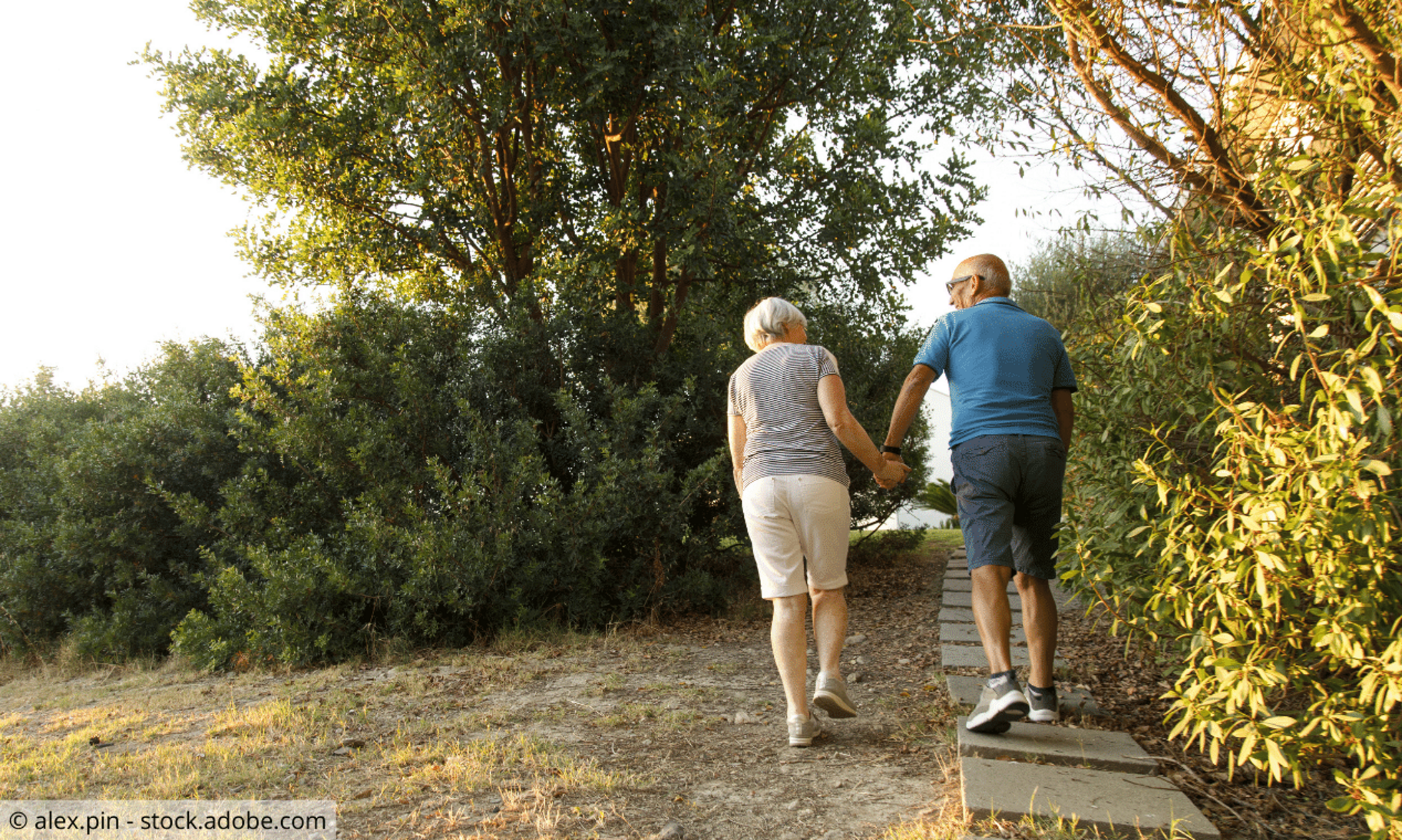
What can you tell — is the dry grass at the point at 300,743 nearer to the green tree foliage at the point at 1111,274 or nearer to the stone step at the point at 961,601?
the green tree foliage at the point at 1111,274

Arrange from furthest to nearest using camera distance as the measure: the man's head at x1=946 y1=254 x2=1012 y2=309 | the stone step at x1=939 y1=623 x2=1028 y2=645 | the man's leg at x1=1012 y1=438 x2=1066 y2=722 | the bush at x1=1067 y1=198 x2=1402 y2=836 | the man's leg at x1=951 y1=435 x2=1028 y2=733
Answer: the stone step at x1=939 y1=623 x2=1028 y2=645
the man's head at x1=946 y1=254 x2=1012 y2=309
the man's leg at x1=1012 y1=438 x2=1066 y2=722
the man's leg at x1=951 y1=435 x2=1028 y2=733
the bush at x1=1067 y1=198 x2=1402 y2=836

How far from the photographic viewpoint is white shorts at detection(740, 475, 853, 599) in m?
3.49

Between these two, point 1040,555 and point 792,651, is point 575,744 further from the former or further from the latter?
point 1040,555

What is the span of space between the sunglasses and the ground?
1.89 m

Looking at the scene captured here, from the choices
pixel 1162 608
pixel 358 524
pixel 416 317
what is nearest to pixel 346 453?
pixel 358 524

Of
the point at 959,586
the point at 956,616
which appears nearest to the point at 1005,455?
the point at 956,616

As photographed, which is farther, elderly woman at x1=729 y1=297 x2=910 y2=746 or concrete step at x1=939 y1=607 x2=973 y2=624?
concrete step at x1=939 y1=607 x2=973 y2=624

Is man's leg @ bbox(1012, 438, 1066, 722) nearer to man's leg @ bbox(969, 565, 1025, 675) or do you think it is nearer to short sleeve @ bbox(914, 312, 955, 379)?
man's leg @ bbox(969, 565, 1025, 675)

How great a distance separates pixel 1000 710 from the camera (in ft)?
10.2

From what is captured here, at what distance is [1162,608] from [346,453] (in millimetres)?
5658

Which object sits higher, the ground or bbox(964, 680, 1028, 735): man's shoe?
bbox(964, 680, 1028, 735): man's shoe

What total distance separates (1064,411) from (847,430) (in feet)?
2.91

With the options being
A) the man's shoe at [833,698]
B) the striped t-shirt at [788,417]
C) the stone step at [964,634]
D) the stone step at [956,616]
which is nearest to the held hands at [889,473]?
the striped t-shirt at [788,417]

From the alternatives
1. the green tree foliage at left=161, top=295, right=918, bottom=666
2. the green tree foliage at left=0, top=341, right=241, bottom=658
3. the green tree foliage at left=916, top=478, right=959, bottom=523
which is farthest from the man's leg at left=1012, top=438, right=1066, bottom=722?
the green tree foliage at left=916, top=478, right=959, bottom=523
